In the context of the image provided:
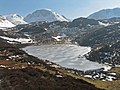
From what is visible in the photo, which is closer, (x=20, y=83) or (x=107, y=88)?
(x=20, y=83)

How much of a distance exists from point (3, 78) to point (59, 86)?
17.9 metres

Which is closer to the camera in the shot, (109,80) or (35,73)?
(35,73)

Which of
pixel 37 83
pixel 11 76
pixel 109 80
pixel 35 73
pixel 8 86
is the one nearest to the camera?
pixel 8 86

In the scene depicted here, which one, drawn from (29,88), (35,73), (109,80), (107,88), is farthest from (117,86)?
(29,88)

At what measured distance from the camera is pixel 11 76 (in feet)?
329

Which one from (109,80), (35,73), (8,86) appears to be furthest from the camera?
(109,80)

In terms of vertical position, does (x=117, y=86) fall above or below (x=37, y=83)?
below

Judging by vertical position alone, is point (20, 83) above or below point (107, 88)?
above

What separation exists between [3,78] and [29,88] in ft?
44.7

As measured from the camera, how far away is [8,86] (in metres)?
87.2

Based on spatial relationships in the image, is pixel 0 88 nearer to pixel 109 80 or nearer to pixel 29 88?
pixel 29 88

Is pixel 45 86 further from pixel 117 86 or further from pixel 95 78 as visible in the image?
pixel 95 78

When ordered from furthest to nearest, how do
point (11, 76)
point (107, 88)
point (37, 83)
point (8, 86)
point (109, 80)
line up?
point (109, 80) < point (107, 88) < point (11, 76) < point (37, 83) < point (8, 86)

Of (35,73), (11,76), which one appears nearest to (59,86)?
(11,76)
